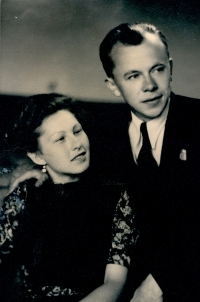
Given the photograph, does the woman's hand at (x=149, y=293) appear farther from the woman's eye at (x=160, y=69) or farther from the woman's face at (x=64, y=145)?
the woman's eye at (x=160, y=69)

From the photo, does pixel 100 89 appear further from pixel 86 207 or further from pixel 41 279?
pixel 41 279

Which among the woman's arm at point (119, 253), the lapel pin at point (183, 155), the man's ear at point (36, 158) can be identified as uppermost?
the lapel pin at point (183, 155)

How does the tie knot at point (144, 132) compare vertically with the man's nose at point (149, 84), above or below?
below

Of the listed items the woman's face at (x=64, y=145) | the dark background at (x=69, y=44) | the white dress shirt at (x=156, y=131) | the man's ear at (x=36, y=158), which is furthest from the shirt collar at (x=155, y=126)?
the man's ear at (x=36, y=158)

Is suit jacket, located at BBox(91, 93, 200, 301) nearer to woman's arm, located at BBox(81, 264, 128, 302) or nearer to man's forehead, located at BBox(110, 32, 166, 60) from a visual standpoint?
woman's arm, located at BBox(81, 264, 128, 302)

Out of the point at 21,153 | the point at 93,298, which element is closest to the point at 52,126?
the point at 21,153

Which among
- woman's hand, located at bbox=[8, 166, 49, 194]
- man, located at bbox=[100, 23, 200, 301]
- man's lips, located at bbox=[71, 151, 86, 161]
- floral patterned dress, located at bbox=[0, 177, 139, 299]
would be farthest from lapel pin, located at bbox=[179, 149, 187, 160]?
woman's hand, located at bbox=[8, 166, 49, 194]

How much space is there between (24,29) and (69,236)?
2.44ft

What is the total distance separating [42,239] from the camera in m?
0.92

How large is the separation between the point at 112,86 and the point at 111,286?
2.14 ft

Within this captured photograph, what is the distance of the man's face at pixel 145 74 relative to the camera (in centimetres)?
89

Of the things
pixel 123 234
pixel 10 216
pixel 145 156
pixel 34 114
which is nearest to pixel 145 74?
pixel 145 156

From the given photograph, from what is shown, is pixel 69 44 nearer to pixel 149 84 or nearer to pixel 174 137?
pixel 149 84

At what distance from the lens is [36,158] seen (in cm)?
96
